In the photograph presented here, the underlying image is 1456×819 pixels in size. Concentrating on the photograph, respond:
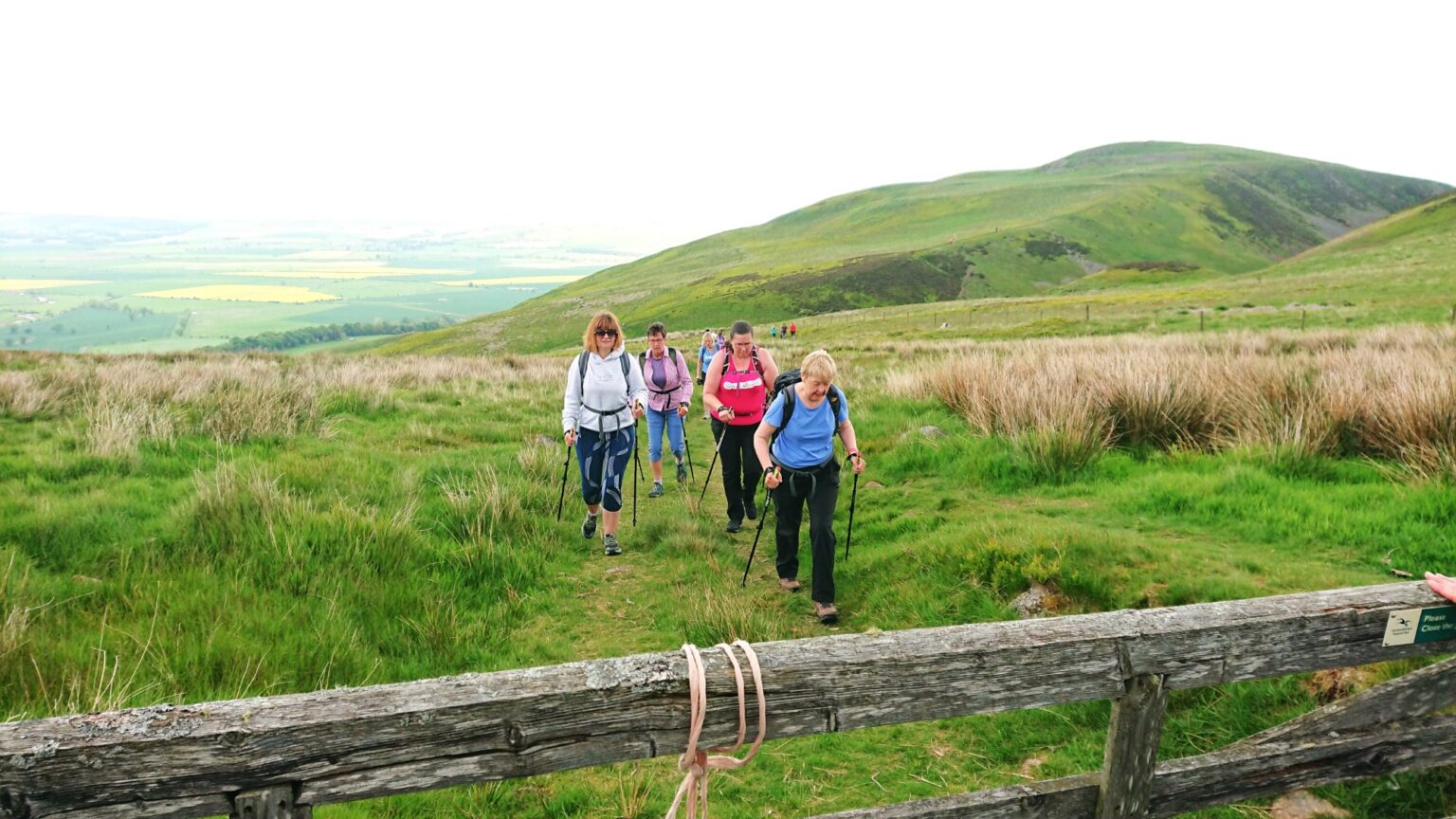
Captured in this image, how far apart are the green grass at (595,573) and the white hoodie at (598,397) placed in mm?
1290

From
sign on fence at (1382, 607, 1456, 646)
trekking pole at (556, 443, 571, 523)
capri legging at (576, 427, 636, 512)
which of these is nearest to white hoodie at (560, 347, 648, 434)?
capri legging at (576, 427, 636, 512)

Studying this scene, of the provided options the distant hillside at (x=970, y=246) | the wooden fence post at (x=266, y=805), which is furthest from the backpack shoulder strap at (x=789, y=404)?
the distant hillside at (x=970, y=246)

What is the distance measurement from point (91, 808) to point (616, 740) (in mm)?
1212

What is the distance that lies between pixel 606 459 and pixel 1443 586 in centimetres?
666

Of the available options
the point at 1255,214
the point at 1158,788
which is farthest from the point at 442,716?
the point at 1255,214

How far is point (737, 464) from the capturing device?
361 inches

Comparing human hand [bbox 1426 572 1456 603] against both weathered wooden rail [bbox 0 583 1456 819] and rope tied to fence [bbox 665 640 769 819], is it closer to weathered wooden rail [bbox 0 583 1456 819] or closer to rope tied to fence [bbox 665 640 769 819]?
weathered wooden rail [bbox 0 583 1456 819]

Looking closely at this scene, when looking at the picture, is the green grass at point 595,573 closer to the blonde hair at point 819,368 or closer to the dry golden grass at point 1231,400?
the dry golden grass at point 1231,400

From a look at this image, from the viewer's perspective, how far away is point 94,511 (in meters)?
6.53

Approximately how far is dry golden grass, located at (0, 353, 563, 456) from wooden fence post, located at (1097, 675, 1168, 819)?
32.1 ft

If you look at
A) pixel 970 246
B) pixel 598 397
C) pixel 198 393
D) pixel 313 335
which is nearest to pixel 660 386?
pixel 598 397

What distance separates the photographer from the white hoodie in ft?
26.0

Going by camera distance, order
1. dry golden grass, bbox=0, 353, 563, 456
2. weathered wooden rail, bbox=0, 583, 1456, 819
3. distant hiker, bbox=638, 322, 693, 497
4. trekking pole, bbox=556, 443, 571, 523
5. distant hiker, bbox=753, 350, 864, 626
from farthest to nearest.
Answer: distant hiker, bbox=638, 322, 693, 497 < dry golden grass, bbox=0, 353, 563, 456 < trekking pole, bbox=556, 443, 571, 523 < distant hiker, bbox=753, 350, 864, 626 < weathered wooden rail, bbox=0, 583, 1456, 819

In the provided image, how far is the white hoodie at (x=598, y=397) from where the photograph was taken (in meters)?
7.91
